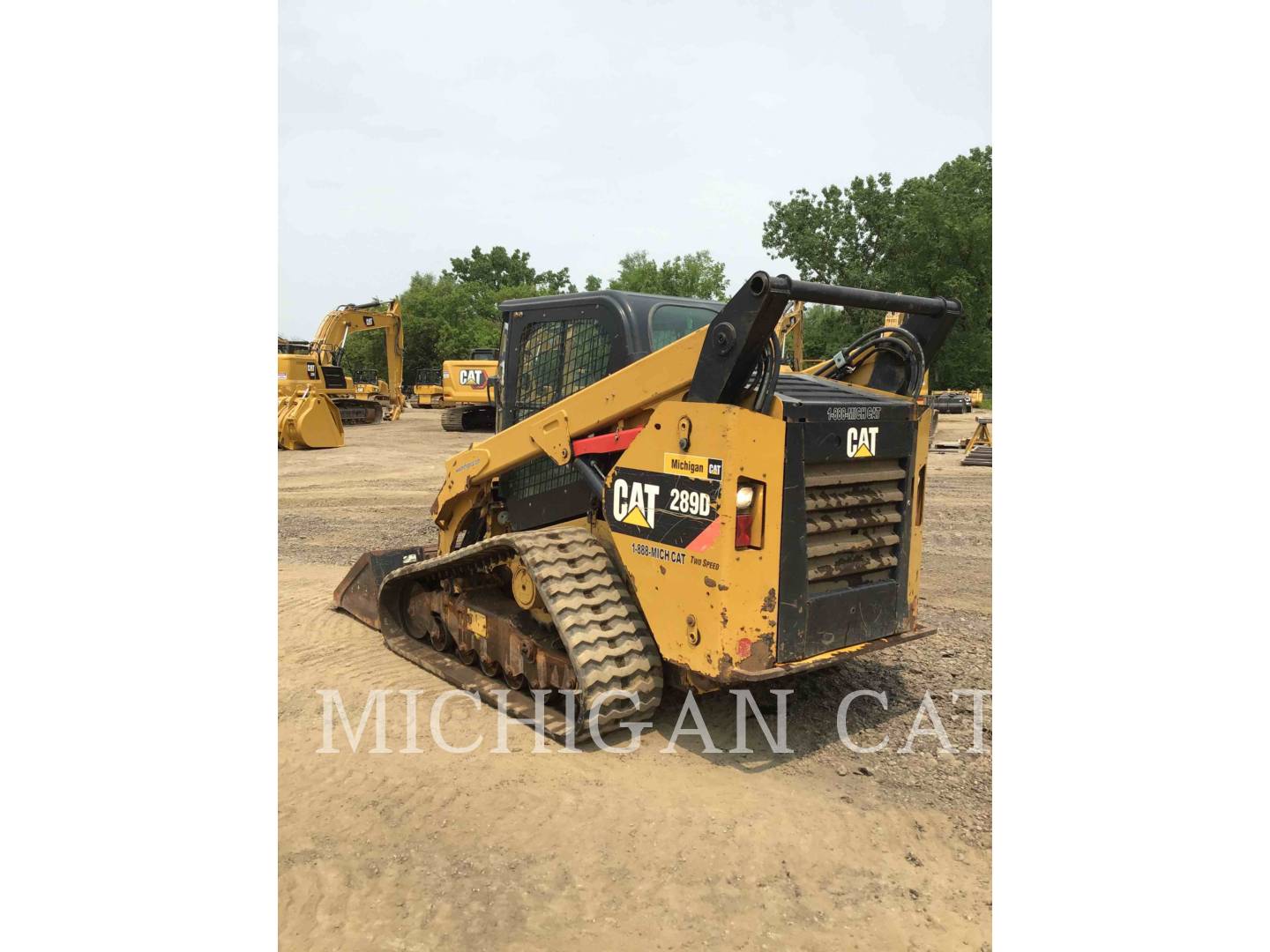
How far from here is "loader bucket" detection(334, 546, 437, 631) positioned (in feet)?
20.8

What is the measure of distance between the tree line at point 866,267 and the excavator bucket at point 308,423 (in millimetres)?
20758

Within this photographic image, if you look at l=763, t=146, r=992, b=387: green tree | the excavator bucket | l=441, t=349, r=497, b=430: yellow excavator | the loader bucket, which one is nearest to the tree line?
l=763, t=146, r=992, b=387: green tree

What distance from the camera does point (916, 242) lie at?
44.0 m

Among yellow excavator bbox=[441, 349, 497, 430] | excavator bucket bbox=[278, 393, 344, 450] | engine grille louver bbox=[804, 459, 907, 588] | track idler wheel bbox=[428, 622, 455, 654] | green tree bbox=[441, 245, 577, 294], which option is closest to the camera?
engine grille louver bbox=[804, 459, 907, 588]

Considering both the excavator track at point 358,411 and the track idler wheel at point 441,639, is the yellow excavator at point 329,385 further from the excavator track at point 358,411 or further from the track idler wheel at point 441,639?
the track idler wheel at point 441,639

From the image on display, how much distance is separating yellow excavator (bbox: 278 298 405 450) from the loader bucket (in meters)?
14.0

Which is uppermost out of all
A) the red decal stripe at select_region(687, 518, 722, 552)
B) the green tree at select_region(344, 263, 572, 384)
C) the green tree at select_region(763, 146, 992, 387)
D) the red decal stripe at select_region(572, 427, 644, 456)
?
the green tree at select_region(763, 146, 992, 387)

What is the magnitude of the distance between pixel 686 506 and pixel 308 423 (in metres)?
17.7

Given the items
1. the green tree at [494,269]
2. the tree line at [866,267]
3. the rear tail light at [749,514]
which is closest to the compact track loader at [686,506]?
the rear tail light at [749,514]

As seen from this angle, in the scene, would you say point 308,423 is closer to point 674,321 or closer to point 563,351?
point 563,351

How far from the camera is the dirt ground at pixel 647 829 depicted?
291 centimetres

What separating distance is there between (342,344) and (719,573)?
22.7 meters

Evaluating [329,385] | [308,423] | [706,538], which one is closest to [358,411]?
[329,385]

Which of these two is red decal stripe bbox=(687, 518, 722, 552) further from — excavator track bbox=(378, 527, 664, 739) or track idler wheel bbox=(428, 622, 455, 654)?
track idler wheel bbox=(428, 622, 455, 654)
